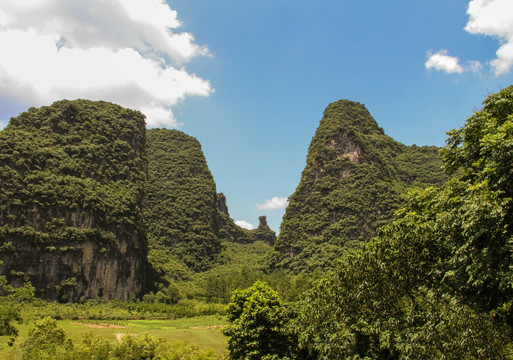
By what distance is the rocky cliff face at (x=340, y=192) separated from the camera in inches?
2948

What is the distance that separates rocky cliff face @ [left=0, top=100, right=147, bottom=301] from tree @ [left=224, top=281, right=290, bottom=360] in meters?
41.8

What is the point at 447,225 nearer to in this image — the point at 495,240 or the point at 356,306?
the point at 495,240

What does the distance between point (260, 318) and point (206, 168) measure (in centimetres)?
10819

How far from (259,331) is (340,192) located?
69.7 m

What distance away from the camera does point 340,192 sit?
83.1 m

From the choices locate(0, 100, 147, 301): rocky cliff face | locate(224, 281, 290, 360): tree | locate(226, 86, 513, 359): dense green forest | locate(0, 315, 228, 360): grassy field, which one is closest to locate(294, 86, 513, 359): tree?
locate(226, 86, 513, 359): dense green forest

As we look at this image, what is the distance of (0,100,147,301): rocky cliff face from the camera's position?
158ft

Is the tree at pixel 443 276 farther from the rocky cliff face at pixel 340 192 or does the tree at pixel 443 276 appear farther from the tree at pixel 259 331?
the rocky cliff face at pixel 340 192

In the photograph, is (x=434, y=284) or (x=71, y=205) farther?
(x=71, y=205)

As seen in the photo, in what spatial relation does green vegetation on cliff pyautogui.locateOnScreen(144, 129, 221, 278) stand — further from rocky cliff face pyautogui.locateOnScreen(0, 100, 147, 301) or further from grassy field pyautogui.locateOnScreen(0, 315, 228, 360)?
grassy field pyautogui.locateOnScreen(0, 315, 228, 360)

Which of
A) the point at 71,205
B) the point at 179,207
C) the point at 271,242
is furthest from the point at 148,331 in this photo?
the point at 271,242

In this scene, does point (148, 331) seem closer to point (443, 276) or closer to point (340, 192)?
point (443, 276)

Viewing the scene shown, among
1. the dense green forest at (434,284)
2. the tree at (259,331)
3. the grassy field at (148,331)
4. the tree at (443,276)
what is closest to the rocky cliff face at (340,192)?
the grassy field at (148,331)

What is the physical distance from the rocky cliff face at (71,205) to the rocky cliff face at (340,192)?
35.5 meters
